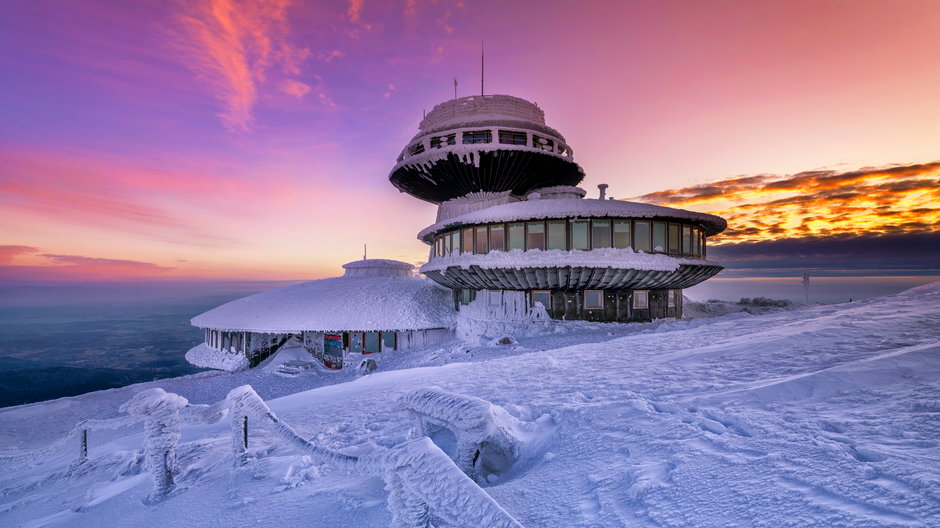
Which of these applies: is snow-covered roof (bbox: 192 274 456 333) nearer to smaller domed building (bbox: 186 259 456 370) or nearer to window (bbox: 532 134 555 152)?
smaller domed building (bbox: 186 259 456 370)

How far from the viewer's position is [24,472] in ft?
25.3

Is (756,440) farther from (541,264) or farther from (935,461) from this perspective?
(541,264)

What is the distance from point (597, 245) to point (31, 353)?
21260 cm

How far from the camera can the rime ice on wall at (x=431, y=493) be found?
2658 millimetres

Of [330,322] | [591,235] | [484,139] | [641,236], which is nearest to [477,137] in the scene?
[484,139]

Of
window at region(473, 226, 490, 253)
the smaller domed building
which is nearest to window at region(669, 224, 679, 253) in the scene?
window at region(473, 226, 490, 253)

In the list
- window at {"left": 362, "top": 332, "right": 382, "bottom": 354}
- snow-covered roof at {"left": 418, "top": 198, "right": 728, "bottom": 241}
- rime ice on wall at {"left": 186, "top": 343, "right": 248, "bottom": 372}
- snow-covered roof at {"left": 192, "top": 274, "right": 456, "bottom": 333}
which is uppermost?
snow-covered roof at {"left": 418, "top": 198, "right": 728, "bottom": 241}

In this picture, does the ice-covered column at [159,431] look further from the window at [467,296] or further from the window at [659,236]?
the window at [659,236]

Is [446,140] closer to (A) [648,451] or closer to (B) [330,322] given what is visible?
(B) [330,322]

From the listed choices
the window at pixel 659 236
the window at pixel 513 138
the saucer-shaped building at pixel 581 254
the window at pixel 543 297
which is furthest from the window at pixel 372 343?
the window at pixel 513 138

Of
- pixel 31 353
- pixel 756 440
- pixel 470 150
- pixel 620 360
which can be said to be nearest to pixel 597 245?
pixel 620 360

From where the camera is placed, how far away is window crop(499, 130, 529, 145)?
29828 millimetres

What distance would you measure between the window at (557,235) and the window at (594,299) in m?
2.68

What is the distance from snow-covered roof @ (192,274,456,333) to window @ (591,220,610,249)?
475 inches
